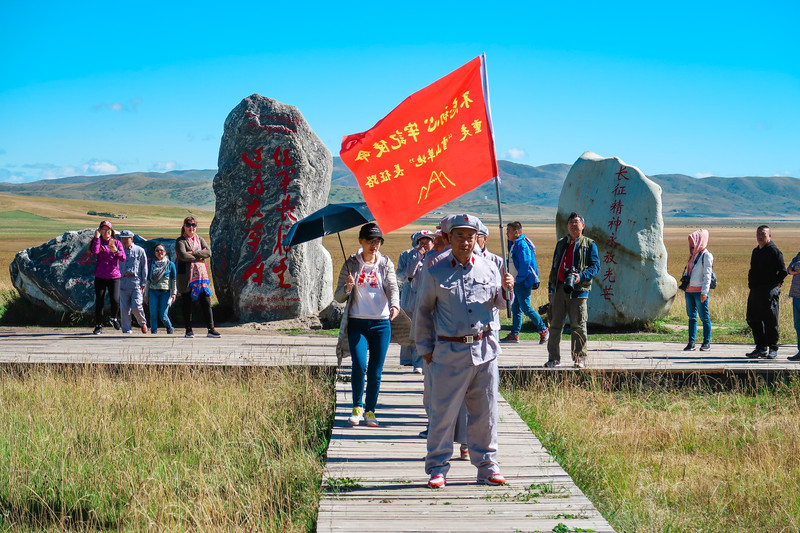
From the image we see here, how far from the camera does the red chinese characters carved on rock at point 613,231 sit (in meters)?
15.0

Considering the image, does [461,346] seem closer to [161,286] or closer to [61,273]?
[161,286]

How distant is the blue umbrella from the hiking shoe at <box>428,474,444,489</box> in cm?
312

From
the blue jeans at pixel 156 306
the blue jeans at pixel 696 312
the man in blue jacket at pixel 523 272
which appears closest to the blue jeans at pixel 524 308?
the man in blue jacket at pixel 523 272

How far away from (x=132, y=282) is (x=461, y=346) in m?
8.93

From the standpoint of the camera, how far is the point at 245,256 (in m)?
15.0

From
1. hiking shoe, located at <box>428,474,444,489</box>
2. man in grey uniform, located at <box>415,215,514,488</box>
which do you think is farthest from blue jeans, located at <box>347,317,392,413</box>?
hiking shoe, located at <box>428,474,444,489</box>

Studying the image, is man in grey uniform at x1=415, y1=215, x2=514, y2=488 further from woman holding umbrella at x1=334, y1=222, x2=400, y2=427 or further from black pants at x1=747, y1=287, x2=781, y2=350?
black pants at x1=747, y1=287, x2=781, y2=350

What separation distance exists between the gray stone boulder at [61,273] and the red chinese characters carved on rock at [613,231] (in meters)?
8.79

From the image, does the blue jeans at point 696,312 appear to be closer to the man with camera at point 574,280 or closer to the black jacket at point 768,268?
the black jacket at point 768,268

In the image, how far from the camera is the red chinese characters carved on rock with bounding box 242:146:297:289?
48.6 ft

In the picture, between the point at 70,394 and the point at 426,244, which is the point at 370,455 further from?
the point at 70,394

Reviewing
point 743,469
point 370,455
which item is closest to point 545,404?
point 743,469

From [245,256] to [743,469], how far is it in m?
10.3

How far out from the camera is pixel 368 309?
23.3ft
